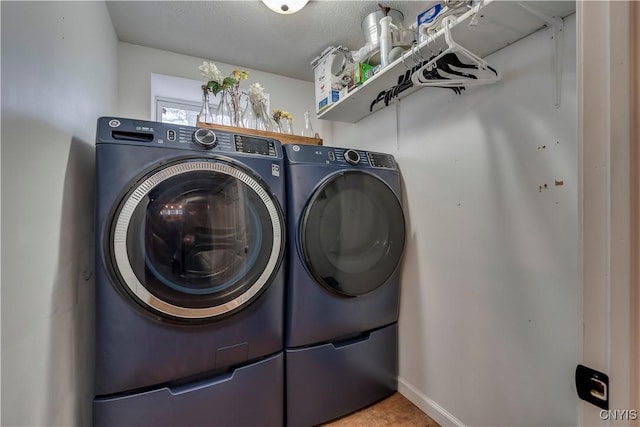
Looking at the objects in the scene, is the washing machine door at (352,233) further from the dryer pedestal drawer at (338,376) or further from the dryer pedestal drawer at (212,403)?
the dryer pedestal drawer at (212,403)

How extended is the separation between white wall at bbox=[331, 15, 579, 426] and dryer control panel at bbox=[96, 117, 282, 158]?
0.81 metres

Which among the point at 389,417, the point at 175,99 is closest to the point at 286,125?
the point at 175,99

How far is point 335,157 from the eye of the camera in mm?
1345

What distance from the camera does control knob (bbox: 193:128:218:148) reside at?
1.06m

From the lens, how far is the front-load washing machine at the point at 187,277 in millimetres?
927

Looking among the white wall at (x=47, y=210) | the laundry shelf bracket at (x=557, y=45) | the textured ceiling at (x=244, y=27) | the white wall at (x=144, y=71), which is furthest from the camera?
the white wall at (x=144, y=71)

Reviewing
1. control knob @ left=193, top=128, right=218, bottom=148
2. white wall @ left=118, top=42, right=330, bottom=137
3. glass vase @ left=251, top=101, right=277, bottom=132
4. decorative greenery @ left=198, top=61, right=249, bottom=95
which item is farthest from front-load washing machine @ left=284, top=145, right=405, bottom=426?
white wall @ left=118, top=42, right=330, bottom=137

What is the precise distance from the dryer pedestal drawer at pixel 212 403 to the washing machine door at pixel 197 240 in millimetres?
297

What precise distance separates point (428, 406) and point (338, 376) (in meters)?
0.50

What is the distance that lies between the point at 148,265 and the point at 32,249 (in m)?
0.30

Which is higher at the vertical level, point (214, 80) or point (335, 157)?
point (214, 80)

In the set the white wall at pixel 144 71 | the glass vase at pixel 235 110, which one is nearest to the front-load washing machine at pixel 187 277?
the glass vase at pixel 235 110

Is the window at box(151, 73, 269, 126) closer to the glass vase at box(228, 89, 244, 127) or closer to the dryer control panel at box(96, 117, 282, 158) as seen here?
the glass vase at box(228, 89, 244, 127)

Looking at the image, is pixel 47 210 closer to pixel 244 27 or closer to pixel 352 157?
pixel 352 157
